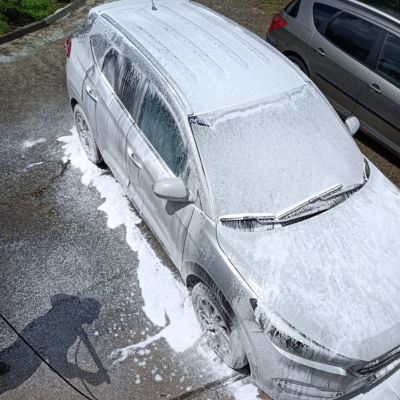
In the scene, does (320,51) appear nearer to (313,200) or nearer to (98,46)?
(98,46)

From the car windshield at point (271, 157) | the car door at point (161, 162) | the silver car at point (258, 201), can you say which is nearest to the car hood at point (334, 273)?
the silver car at point (258, 201)

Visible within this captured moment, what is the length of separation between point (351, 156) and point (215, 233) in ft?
4.35

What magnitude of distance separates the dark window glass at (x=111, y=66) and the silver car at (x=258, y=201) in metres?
0.02

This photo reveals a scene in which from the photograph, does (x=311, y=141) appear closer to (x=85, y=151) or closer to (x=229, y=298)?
(x=229, y=298)

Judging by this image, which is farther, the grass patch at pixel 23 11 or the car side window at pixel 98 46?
the grass patch at pixel 23 11

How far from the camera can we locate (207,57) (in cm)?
356

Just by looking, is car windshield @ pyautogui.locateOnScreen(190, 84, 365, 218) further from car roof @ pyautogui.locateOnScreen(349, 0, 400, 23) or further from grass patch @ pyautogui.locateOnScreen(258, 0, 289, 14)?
grass patch @ pyautogui.locateOnScreen(258, 0, 289, 14)

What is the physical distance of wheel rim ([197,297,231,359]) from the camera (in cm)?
317

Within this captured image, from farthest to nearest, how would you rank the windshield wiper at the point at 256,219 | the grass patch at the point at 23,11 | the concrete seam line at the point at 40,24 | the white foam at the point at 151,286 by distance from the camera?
the grass patch at the point at 23,11, the concrete seam line at the point at 40,24, the white foam at the point at 151,286, the windshield wiper at the point at 256,219

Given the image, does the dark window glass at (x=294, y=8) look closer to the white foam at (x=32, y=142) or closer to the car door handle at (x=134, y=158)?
the car door handle at (x=134, y=158)

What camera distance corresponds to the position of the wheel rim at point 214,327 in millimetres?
3166

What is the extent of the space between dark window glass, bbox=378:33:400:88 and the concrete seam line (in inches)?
226

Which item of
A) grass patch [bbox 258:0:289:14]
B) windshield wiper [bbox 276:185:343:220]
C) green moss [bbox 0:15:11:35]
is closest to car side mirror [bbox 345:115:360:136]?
windshield wiper [bbox 276:185:343:220]

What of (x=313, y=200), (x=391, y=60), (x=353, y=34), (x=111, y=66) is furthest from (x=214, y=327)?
(x=353, y=34)
